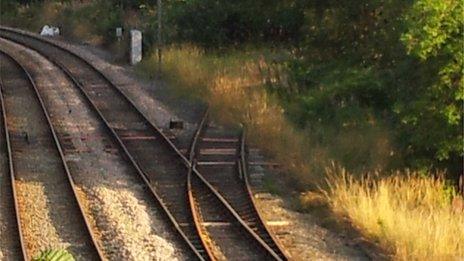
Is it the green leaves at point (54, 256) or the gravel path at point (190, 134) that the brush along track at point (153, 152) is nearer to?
the gravel path at point (190, 134)

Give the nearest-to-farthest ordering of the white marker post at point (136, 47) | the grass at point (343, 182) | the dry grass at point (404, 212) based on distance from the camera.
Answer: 1. the dry grass at point (404, 212)
2. the grass at point (343, 182)
3. the white marker post at point (136, 47)

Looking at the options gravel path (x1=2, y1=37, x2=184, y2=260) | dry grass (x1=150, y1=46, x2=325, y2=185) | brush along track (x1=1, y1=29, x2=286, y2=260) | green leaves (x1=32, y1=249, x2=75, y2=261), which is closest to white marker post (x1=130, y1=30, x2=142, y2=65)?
dry grass (x1=150, y1=46, x2=325, y2=185)

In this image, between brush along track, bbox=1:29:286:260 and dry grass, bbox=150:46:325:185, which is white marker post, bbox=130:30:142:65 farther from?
brush along track, bbox=1:29:286:260

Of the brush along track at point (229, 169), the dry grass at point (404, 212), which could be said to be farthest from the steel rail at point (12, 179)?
the dry grass at point (404, 212)

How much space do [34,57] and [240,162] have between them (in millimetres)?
20327

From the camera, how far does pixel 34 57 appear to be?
37.5 m

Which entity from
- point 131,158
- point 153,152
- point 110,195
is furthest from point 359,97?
point 110,195

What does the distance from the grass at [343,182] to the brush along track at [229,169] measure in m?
0.56

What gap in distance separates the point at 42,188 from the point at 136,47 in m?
18.9

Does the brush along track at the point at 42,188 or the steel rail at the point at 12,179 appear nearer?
the steel rail at the point at 12,179

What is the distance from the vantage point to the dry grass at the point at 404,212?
13219 millimetres

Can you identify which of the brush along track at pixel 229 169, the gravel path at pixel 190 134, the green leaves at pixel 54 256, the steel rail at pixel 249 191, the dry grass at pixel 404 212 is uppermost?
the green leaves at pixel 54 256

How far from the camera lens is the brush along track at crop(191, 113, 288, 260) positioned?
1495 cm

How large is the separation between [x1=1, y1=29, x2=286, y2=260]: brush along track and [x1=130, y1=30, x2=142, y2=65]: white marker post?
7.52ft
